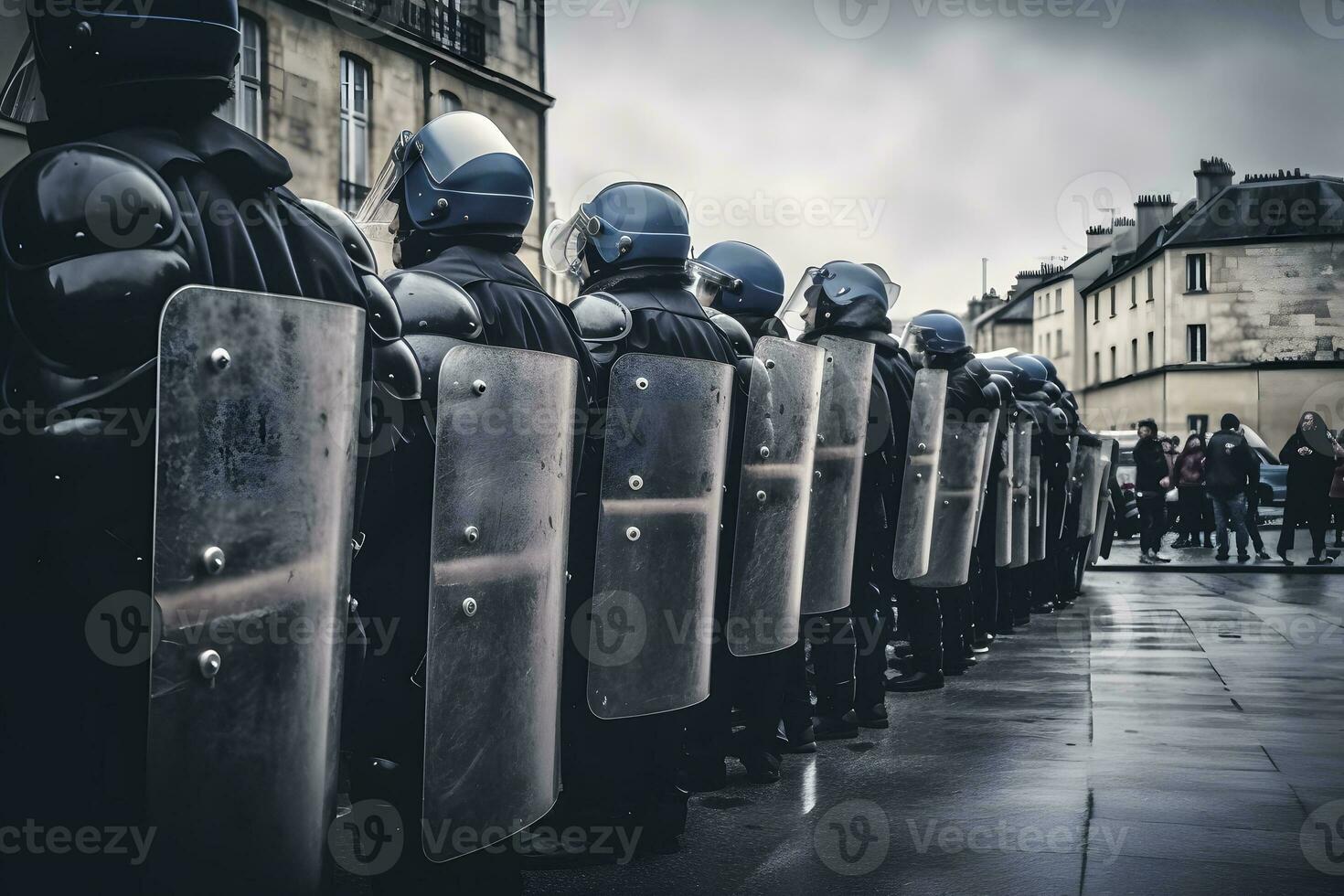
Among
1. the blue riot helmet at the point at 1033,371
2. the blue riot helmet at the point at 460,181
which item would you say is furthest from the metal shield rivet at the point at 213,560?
the blue riot helmet at the point at 1033,371

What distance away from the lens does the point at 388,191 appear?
11.8ft

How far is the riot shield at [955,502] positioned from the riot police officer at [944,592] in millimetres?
15

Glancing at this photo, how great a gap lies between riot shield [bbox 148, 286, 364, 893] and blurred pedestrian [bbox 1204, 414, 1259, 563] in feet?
50.2

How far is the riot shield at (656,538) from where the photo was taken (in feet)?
11.7

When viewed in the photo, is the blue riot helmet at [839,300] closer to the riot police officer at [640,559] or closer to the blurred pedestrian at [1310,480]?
the riot police officer at [640,559]

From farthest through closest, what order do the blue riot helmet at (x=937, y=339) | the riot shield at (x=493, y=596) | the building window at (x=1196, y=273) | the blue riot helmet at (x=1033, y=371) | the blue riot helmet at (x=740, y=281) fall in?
the building window at (x=1196, y=273) < the blue riot helmet at (x=1033, y=371) < the blue riot helmet at (x=937, y=339) < the blue riot helmet at (x=740, y=281) < the riot shield at (x=493, y=596)

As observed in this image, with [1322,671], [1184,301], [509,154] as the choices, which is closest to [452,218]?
[509,154]

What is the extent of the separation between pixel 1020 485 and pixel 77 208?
314 inches

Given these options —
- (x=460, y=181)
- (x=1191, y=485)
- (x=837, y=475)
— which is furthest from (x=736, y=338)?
(x=1191, y=485)

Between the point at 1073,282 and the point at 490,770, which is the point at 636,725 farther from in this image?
the point at 1073,282

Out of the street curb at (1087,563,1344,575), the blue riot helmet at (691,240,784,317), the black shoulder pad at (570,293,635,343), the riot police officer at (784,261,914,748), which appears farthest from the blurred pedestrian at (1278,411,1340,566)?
the black shoulder pad at (570,293,635,343)

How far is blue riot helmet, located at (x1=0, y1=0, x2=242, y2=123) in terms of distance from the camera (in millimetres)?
1991

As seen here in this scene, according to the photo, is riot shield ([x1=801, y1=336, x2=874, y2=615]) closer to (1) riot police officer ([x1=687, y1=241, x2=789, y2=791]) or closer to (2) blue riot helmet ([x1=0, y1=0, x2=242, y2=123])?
(1) riot police officer ([x1=687, y1=241, x2=789, y2=791])

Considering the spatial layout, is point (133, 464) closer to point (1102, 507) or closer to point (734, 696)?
point (734, 696)
